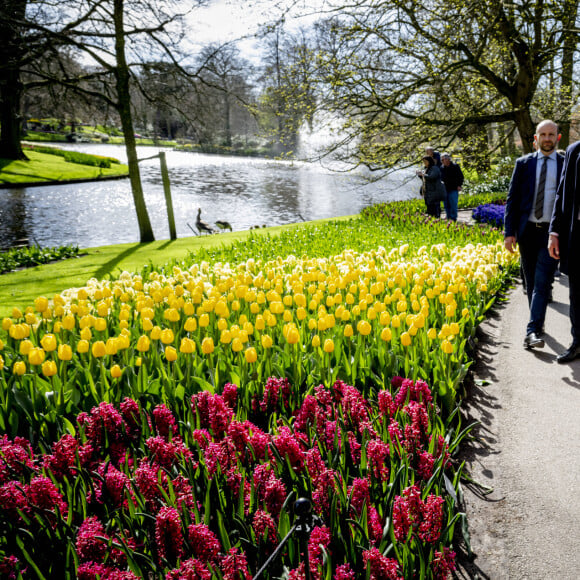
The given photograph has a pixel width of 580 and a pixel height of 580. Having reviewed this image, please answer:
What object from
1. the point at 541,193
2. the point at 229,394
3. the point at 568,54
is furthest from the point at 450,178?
the point at 229,394

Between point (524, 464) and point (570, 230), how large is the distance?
76.9 inches

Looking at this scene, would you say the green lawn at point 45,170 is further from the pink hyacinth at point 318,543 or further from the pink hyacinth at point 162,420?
the pink hyacinth at point 318,543

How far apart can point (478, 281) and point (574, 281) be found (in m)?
1.29

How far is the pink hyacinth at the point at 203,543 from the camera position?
151cm

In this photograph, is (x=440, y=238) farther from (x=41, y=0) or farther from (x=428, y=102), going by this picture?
(x=41, y=0)

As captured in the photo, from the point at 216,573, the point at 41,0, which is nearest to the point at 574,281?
the point at 216,573

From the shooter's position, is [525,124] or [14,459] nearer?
[14,459]

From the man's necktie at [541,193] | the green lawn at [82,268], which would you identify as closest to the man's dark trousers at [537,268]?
the man's necktie at [541,193]

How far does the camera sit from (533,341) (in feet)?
13.8

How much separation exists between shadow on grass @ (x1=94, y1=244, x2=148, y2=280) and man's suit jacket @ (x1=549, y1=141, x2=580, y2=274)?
593 cm

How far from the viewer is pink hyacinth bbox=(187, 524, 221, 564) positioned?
1.51 m

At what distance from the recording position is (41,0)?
32.0ft

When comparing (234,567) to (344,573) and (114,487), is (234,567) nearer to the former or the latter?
(344,573)

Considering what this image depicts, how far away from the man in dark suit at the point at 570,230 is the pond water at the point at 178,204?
23.2ft
